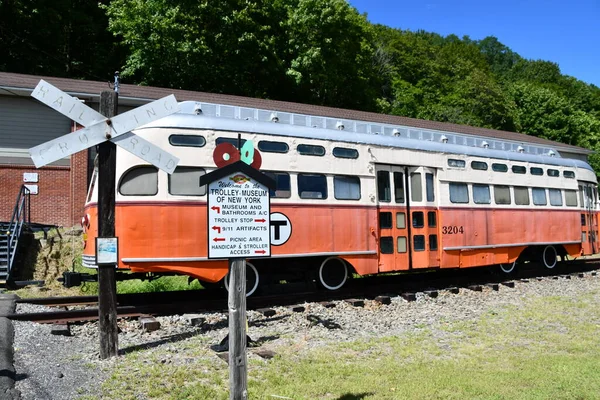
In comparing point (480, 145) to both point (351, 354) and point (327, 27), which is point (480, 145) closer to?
point (351, 354)

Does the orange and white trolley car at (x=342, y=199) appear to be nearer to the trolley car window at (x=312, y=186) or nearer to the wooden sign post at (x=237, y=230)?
the trolley car window at (x=312, y=186)

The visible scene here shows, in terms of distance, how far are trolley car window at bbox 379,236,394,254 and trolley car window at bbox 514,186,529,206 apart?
522 cm

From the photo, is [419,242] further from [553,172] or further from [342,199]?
[553,172]

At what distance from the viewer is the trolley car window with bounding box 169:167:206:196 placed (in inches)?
378

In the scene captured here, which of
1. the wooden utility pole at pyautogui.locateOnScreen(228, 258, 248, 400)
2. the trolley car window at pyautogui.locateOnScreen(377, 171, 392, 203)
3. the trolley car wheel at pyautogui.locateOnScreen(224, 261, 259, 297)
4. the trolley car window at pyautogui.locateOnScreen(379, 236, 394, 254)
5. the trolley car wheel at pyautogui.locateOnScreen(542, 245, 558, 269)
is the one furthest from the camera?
the trolley car wheel at pyautogui.locateOnScreen(542, 245, 558, 269)

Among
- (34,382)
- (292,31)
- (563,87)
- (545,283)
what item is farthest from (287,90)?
(563,87)

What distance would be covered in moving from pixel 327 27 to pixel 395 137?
23944 millimetres

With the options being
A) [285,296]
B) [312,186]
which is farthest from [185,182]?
[285,296]

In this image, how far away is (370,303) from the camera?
10969 millimetres

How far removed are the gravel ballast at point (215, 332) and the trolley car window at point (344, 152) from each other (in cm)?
311

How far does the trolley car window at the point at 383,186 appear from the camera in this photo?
1205 cm

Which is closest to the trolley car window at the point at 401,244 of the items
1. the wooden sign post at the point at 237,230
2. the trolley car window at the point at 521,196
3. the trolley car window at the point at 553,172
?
the trolley car window at the point at 521,196

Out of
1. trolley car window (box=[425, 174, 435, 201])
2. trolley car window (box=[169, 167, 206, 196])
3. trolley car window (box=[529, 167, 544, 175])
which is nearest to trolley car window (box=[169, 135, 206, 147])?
trolley car window (box=[169, 167, 206, 196])

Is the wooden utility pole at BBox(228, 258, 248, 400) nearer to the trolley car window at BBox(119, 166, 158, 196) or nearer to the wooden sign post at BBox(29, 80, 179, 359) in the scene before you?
the wooden sign post at BBox(29, 80, 179, 359)
